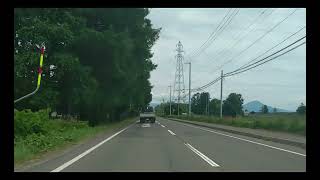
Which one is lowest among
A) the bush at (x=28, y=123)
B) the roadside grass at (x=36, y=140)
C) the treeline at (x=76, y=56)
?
the roadside grass at (x=36, y=140)

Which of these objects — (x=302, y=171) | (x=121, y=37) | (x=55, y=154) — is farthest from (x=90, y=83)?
(x=302, y=171)

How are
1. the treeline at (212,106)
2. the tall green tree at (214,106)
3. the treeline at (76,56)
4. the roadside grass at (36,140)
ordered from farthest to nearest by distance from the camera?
the tall green tree at (214,106), the treeline at (212,106), the treeline at (76,56), the roadside grass at (36,140)

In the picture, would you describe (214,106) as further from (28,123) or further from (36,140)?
(36,140)

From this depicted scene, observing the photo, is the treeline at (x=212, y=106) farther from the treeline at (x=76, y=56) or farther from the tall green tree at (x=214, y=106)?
the treeline at (x=76, y=56)

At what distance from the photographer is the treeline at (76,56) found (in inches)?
1399

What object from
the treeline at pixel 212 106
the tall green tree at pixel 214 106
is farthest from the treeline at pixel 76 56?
the tall green tree at pixel 214 106

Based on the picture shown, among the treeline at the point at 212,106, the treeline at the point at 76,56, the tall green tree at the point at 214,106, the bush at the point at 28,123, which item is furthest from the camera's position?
the tall green tree at the point at 214,106

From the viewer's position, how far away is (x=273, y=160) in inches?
689

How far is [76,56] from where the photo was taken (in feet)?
126

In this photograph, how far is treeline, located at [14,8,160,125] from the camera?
35531mm

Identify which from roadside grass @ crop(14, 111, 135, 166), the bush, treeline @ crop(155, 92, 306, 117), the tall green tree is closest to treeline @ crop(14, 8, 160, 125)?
the bush

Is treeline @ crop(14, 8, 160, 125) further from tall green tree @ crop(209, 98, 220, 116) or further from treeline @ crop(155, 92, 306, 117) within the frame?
→ tall green tree @ crop(209, 98, 220, 116)

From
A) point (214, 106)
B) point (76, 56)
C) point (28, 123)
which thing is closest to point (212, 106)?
point (214, 106)
